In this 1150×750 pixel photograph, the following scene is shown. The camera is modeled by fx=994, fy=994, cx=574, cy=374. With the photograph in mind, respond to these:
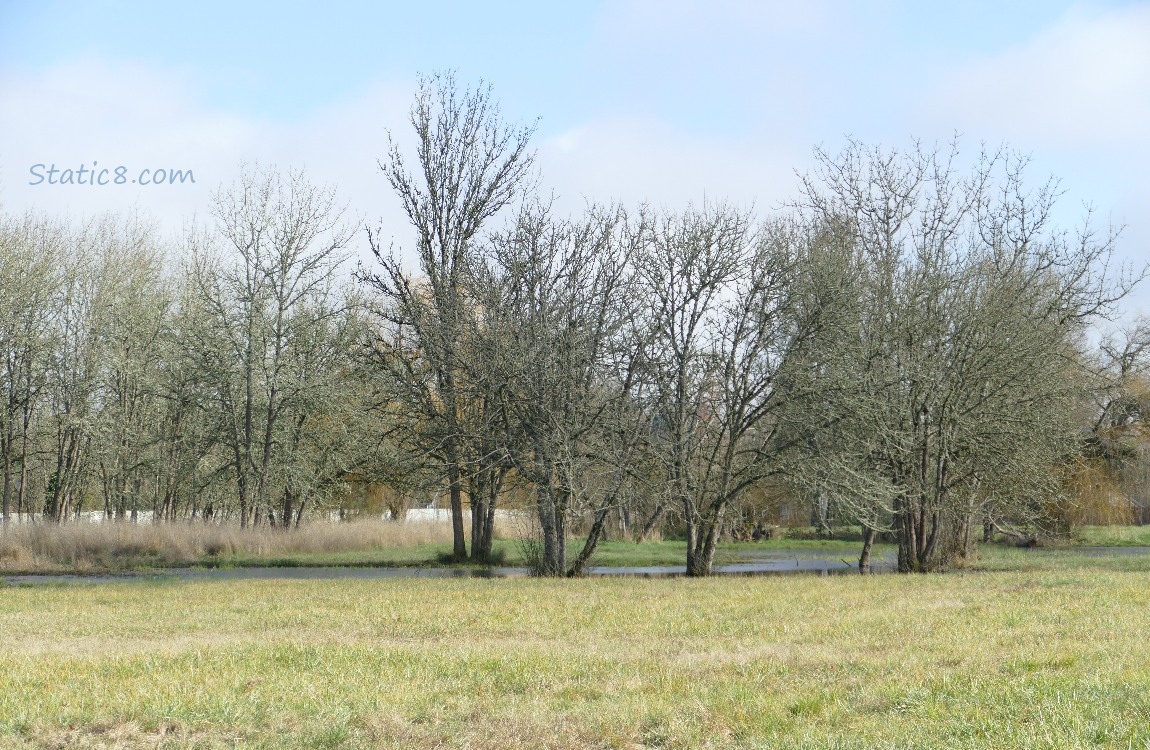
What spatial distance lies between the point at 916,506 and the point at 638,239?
26.7 ft

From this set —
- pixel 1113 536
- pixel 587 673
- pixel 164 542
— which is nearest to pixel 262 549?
pixel 164 542

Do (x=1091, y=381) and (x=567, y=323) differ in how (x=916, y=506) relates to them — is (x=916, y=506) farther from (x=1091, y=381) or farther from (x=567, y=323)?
(x=1091, y=381)

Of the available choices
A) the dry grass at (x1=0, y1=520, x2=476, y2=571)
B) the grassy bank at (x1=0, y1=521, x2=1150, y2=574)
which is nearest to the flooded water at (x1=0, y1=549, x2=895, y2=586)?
the grassy bank at (x1=0, y1=521, x2=1150, y2=574)

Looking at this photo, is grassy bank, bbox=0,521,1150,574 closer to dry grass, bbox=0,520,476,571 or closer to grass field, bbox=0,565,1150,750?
dry grass, bbox=0,520,476,571

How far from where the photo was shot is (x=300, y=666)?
8750 millimetres

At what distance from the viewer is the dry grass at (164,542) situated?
85.7 feet

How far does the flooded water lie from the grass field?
7325 millimetres

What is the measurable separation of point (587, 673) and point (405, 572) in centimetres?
1650

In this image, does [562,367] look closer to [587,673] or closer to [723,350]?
[723,350]

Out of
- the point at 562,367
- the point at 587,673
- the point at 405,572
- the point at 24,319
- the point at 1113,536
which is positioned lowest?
the point at 1113,536

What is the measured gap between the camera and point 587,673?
8.38m

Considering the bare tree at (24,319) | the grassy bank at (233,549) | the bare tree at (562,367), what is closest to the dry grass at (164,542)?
the grassy bank at (233,549)

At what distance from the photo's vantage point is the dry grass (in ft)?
85.7

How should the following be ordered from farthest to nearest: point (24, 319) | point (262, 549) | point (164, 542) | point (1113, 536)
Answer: point (1113, 536)
point (24, 319)
point (262, 549)
point (164, 542)
